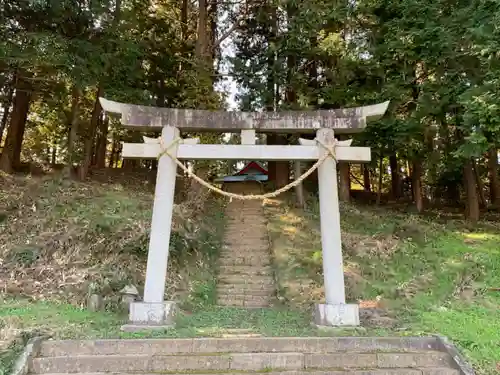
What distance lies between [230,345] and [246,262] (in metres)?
4.76

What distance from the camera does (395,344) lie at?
5.77m

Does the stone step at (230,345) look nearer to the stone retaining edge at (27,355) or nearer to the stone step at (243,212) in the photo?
the stone retaining edge at (27,355)

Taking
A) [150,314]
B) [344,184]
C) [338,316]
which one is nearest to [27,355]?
[150,314]

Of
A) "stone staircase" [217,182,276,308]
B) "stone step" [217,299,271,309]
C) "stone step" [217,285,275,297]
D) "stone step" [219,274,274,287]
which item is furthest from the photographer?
"stone step" [219,274,274,287]

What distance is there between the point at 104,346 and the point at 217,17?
1445 centimetres

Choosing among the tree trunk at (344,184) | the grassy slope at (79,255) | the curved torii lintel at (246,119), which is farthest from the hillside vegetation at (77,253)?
the tree trunk at (344,184)

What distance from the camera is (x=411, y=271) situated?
9414mm

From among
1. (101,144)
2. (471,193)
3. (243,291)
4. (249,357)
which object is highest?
(101,144)

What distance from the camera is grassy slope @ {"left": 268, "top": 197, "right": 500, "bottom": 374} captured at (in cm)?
656

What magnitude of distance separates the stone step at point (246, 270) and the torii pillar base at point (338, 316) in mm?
2988

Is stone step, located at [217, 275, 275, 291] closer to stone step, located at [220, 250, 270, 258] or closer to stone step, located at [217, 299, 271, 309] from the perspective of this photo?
stone step, located at [217, 299, 271, 309]

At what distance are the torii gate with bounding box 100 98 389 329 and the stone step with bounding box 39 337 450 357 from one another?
3.92 ft

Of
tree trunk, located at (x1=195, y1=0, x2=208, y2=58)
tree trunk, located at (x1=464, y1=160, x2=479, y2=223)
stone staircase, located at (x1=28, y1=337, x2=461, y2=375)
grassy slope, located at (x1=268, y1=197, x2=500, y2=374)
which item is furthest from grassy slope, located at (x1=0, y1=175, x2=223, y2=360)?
tree trunk, located at (x1=464, y1=160, x2=479, y2=223)

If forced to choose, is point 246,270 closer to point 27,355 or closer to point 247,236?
point 247,236
